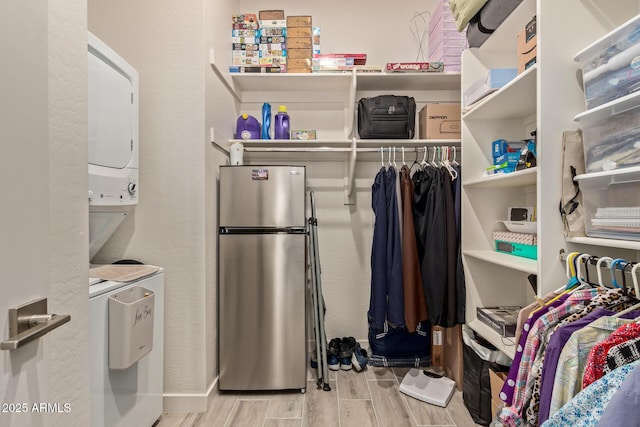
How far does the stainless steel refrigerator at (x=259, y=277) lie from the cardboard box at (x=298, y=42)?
3.30ft

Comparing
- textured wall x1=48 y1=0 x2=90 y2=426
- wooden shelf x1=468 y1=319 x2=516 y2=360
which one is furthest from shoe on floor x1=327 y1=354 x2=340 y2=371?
textured wall x1=48 y1=0 x2=90 y2=426

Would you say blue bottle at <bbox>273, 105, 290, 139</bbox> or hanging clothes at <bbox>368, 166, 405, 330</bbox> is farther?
blue bottle at <bbox>273, 105, 290, 139</bbox>

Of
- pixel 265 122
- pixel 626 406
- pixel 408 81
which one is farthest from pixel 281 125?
pixel 626 406

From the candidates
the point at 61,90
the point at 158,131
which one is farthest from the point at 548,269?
the point at 158,131

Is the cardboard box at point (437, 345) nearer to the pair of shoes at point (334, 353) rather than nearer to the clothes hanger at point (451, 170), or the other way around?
the pair of shoes at point (334, 353)

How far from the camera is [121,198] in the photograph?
1.53 m

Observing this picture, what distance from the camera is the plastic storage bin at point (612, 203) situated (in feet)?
3.30

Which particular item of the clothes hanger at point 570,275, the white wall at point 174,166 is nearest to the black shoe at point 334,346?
the white wall at point 174,166

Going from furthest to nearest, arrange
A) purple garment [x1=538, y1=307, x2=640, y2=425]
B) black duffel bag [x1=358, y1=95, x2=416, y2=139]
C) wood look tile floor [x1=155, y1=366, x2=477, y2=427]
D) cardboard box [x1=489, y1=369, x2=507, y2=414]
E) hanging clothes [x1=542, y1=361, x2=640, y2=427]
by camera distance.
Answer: black duffel bag [x1=358, y1=95, x2=416, y2=139]
wood look tile floor [x1=155, y1=366, x2=477, y2=427]
cardboard box [x1=489, y1=369, x2=507, y2=414]
purple garment [x1=538, y1=307, x2=640, y2=425]
hanging clothes [x1=542, y1=361, x2=640, y2=427]

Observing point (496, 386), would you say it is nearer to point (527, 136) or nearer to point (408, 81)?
point (527, 136)

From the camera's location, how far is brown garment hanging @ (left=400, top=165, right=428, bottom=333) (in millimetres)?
1935

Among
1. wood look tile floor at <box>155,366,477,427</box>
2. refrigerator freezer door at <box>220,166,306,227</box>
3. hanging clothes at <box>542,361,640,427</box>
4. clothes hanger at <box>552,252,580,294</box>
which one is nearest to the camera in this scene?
hanging clothes at <box>542,361,640,427</box>

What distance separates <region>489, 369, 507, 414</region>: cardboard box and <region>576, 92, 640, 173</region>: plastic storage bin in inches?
41.1

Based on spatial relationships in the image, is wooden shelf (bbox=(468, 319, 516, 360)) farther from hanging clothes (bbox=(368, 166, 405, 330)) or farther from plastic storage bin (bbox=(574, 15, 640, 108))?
plastic storage bin (bbox=(574, 15, 640, 108))
